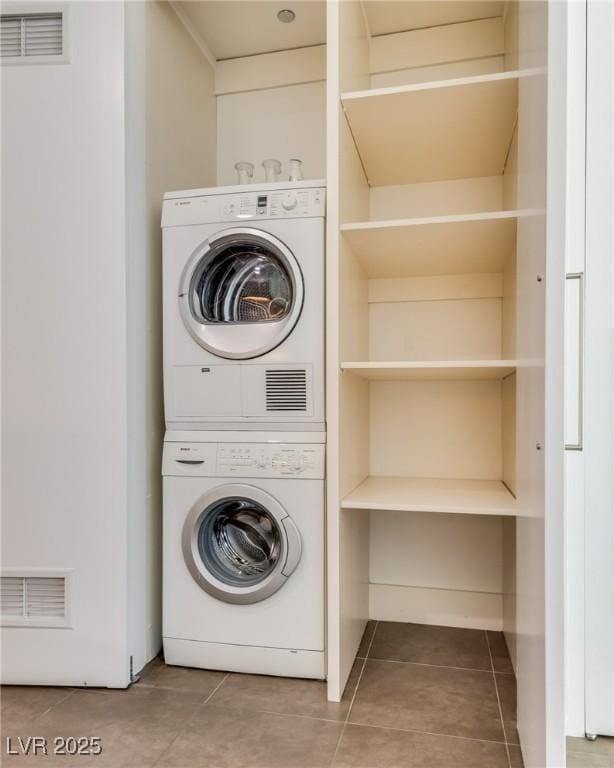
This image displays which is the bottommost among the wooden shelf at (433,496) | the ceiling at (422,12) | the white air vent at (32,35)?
the wooden shelf at (433,496)

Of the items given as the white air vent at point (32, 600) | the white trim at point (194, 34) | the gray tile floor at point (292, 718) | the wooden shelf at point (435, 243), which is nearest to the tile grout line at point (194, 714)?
the gray tile floor at point (292, 718)

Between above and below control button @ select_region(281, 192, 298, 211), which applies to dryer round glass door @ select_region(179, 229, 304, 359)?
below

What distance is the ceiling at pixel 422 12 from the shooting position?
7.15ft

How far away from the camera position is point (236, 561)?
199 centimetres

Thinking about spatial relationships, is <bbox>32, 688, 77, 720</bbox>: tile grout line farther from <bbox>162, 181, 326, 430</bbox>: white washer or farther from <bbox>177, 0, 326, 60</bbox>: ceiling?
<bbox>177, 0, 326, 60</bbox>: ceiling

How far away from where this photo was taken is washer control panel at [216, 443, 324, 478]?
182cm

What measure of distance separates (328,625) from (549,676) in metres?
0.82

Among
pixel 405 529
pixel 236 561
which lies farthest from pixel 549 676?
pixel 405 529

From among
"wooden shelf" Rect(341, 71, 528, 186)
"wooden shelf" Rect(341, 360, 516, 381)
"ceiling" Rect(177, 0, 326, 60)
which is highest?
"ceiling" Rect(177, 0, 326, 60)

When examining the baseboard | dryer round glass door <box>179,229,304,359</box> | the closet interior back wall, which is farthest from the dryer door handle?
the closet interior back wall

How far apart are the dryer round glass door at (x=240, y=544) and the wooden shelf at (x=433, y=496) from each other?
270 mm

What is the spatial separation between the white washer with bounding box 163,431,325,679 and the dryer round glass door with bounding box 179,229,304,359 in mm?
331

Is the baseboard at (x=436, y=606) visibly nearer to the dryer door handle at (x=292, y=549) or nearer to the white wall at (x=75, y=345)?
the dryer door handle at (x=292, y=549)

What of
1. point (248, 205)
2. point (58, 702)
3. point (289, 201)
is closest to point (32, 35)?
point (248, 205)
